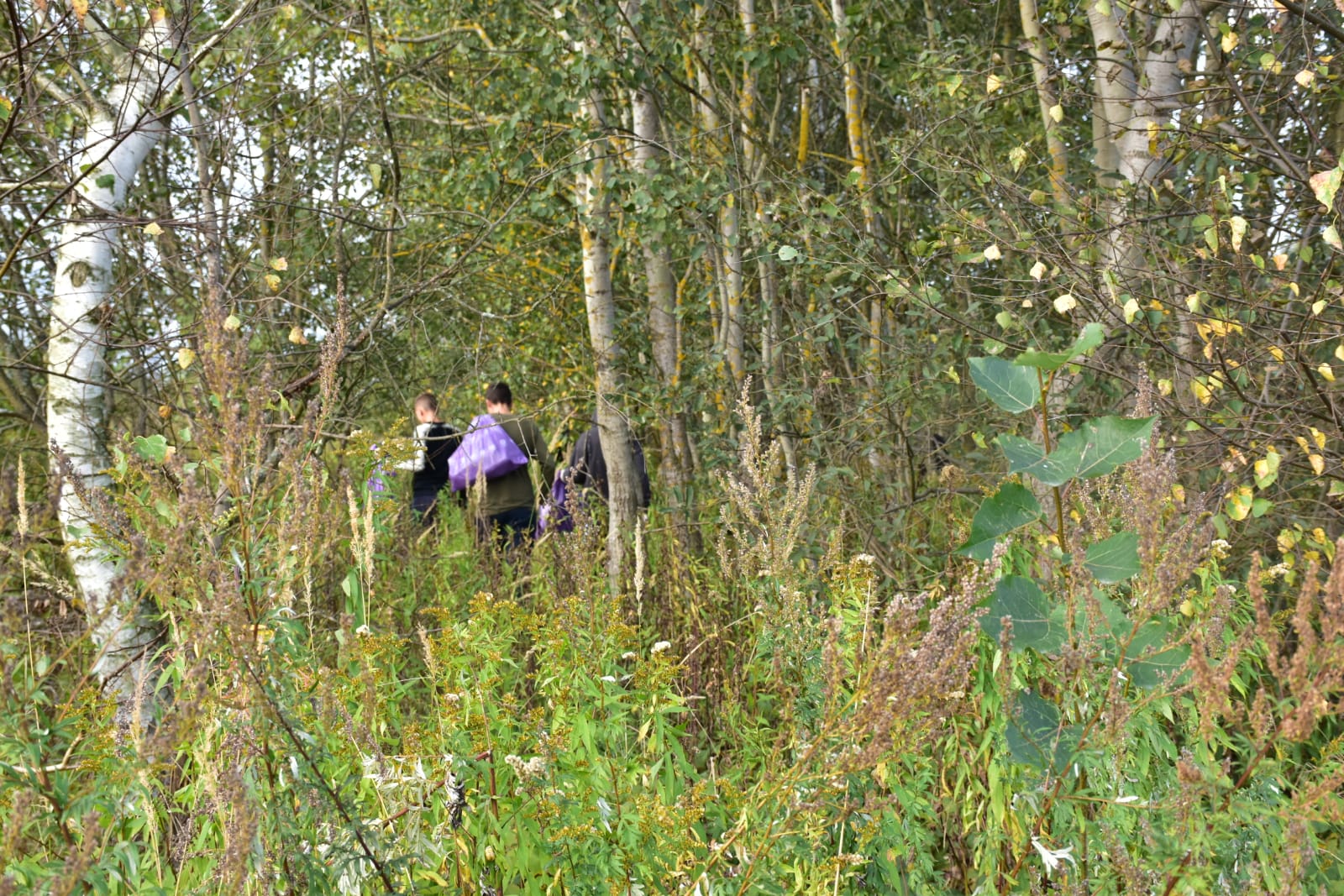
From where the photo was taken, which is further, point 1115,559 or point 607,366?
point 607,366

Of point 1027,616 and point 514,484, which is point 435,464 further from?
point 1027,616

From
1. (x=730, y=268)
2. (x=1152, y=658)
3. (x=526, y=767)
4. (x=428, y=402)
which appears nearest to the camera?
(x=1152, y=658)

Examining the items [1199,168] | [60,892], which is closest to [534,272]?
[1199,168]

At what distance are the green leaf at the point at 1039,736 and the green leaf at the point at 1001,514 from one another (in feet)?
0.83

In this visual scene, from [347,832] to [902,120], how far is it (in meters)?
10.2

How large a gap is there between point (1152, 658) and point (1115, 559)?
15 centimetres

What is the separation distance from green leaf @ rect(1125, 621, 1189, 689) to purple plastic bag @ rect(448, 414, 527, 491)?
566cm

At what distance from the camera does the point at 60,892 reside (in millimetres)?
1222

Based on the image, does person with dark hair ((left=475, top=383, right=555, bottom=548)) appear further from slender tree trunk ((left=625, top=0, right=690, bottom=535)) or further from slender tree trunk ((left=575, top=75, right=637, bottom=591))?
slender tree trunk ((left=575, top=75, right=637, bottom=591))

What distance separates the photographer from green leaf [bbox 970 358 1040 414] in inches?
63.2

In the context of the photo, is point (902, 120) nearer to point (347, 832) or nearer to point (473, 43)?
point (473, 43)

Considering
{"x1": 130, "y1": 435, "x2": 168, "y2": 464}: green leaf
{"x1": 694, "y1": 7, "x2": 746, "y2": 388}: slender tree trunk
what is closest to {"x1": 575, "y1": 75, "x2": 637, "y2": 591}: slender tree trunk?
{"x1": 694, "y1": 7, "x2": 746, "y2": 388}: slender tree trunk

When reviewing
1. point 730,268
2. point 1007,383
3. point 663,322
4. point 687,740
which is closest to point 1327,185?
point 1007,383

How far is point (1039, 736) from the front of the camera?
1.67 meters
